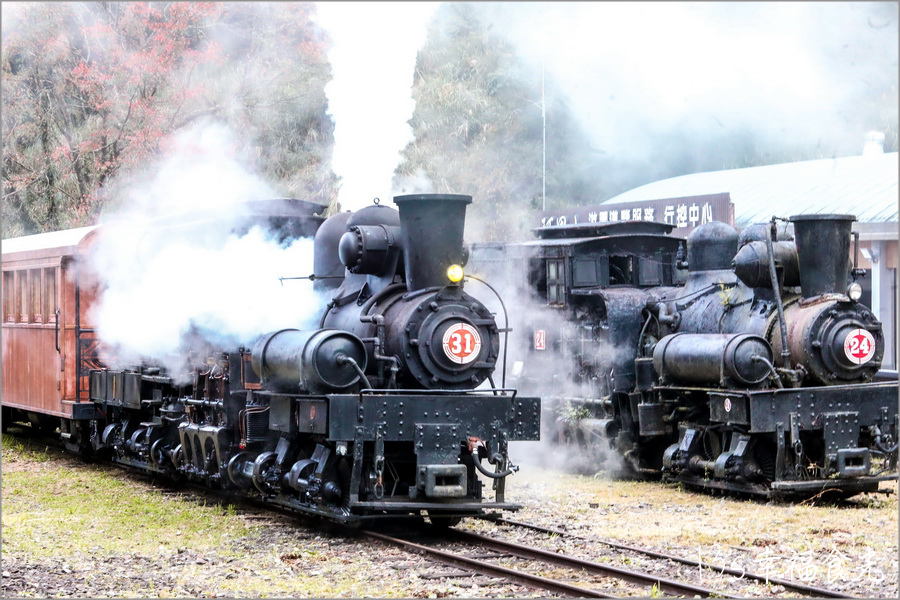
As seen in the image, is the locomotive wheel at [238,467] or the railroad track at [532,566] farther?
the locomotive wheel at [238,467]

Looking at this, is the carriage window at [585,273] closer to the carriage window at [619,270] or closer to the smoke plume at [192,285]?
the carriage window at [619,270]

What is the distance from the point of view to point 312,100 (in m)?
23.8

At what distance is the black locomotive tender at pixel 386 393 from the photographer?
8.43 metres

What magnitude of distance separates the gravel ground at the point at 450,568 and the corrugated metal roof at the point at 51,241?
3354 millimetres

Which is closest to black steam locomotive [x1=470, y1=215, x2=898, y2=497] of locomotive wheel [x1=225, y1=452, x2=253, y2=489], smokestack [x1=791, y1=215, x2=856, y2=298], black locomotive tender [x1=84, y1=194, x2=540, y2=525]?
smokestack [x1=791, y1=215, x2=856, y2=298]

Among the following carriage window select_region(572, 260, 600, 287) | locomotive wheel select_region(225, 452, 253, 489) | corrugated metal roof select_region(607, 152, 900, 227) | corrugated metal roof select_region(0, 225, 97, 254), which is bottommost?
locomotive wheel select_region(225, 452, 253, 489)

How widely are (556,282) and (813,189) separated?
9349mm

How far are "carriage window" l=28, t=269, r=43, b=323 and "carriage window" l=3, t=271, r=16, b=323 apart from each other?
1.08m

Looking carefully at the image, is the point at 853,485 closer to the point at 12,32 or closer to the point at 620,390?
the point at 620,390

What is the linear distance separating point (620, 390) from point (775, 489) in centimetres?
254

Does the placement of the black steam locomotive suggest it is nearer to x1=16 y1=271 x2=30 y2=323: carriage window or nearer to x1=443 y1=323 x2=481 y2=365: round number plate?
x1=443 y1=323 x2=481 y2=365: round number plate

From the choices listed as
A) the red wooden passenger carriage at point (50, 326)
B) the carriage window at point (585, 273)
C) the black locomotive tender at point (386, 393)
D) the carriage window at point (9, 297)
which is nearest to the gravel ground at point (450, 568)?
the black locomotive tender at point (386, 393)

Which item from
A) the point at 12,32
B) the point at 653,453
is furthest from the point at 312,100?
the point at 653,453

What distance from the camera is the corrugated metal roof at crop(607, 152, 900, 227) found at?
19.0 meters
